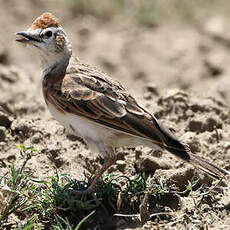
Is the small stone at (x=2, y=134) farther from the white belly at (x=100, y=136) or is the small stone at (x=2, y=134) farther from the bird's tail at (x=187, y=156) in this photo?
the bird's tail at (x=187, y=156)

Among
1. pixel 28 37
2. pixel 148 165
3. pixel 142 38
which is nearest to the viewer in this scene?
pixel 28 37

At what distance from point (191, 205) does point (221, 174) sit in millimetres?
408

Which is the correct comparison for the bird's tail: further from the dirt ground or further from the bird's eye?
the bird's eye

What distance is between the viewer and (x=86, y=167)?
6145mm

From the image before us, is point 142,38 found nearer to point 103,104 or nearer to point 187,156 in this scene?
point 103,104

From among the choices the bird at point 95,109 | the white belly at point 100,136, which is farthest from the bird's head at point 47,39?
the white belly at point 100,136

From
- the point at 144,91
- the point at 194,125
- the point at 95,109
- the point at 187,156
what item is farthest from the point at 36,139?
the point at 144,91

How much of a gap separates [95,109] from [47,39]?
3.18 ft

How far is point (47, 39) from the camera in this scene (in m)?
5.87

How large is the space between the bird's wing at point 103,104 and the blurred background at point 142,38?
369 cm

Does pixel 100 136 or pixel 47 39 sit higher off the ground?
pixel 47 39

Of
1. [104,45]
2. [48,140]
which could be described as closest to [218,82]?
[104,45]

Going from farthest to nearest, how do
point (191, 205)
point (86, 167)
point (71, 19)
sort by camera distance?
point (71, 19) < point (86, 167) < point (191, 205)

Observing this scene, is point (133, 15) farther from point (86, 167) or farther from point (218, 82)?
point (86, 167)
